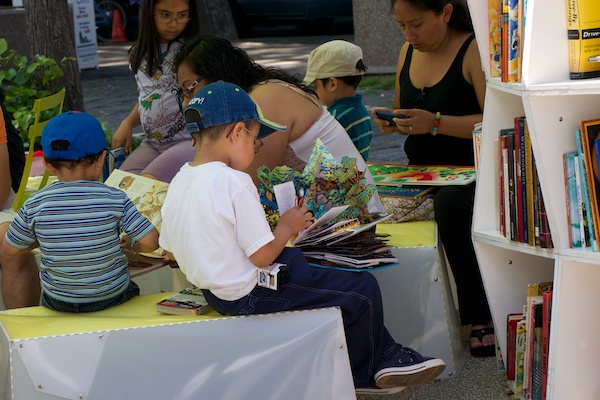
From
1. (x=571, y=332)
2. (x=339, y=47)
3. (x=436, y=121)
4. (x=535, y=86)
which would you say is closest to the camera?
(x=535, y=86)

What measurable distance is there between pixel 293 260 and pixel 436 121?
3.89 feet

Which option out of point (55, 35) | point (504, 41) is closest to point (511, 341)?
point (504, 41)

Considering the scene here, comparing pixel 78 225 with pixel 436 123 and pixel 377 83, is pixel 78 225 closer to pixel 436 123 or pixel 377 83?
pixel 436 123

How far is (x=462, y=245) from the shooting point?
12.0 feet

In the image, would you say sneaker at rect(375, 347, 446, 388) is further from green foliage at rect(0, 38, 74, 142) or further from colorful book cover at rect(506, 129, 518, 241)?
green foliage at rect(0, 38, 74, 142)

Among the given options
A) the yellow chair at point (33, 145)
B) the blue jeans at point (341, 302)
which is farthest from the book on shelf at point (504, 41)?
the yellow chair at point (33, 145)

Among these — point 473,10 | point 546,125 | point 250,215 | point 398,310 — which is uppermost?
point 473,10

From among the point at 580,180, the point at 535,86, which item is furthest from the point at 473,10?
the point at 580,180

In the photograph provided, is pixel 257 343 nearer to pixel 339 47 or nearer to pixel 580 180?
pixel 580 180

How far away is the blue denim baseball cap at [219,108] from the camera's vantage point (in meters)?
2.91

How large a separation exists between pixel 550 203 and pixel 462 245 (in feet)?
2.83

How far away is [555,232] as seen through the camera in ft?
9.34

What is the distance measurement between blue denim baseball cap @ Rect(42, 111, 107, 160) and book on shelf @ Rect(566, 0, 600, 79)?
1.52 meters

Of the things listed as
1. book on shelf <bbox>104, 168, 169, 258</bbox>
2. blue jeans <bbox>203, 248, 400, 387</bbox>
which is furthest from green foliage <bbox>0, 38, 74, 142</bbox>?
blue jeans <bbox>203, 248, 400, 387</bbox>
